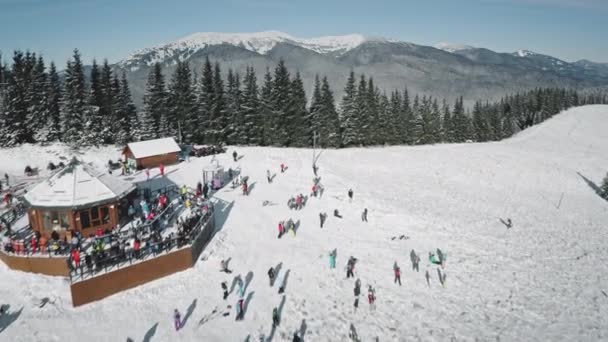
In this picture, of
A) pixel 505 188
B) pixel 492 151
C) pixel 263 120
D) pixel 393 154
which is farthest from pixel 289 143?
pixel 492 151

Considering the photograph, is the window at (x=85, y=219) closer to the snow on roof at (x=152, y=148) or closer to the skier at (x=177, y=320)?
the skier at (x=177, y=320)

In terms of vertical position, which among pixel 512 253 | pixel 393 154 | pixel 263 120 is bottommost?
pixel 512 253

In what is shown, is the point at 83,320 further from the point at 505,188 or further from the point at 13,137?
the point at 505,188

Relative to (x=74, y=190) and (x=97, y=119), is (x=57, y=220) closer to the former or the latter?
(x=74, y=190)

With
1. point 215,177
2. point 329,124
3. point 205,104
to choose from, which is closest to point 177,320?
point 215,177

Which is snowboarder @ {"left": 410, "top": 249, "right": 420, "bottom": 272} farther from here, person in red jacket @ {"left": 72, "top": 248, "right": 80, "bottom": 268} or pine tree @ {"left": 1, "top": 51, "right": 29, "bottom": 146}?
pine tree @ {"left": 1, "top": 51, "right": 29, "bottom": 146}

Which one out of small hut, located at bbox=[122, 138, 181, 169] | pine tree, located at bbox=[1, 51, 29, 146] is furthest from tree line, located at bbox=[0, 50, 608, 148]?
small hut, located at bbox=[122, 138, 181, 169]

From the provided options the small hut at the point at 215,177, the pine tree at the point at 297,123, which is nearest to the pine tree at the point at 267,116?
the pine tree at the point at 297,123
